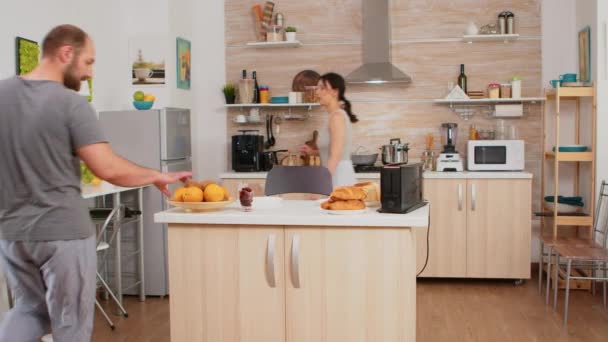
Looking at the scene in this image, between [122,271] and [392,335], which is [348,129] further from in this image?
[122,271]

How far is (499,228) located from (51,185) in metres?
3.85

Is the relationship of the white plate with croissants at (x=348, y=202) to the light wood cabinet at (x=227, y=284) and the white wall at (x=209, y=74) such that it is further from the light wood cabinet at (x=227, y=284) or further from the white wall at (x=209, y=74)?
the white wall at (x=209, y=74)

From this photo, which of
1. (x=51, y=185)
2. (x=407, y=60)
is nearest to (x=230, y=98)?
(x=407, y=60)

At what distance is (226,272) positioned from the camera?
Result: 2869 millimetres

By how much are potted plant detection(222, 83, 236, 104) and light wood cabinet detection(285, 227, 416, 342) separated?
3426mm

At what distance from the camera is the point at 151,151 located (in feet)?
16.4

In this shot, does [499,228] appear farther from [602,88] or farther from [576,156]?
[602,88]

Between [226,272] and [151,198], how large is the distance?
2321mm

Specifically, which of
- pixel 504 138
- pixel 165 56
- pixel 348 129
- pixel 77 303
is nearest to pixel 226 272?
pixel 77 303

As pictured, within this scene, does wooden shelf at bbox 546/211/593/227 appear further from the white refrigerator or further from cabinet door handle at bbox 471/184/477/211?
the white refrigerator

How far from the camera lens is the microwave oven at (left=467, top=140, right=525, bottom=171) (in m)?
5.43

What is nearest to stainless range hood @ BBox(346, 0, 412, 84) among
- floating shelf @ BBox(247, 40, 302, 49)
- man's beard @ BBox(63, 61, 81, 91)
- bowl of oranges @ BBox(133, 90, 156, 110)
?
floating shelf @ BBox(247, 40, 302, 49)

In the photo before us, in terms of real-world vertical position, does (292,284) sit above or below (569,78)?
below

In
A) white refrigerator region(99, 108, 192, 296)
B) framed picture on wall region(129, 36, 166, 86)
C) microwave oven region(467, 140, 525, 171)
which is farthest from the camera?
framed picture on wall region(129, 36, 166, 86)
